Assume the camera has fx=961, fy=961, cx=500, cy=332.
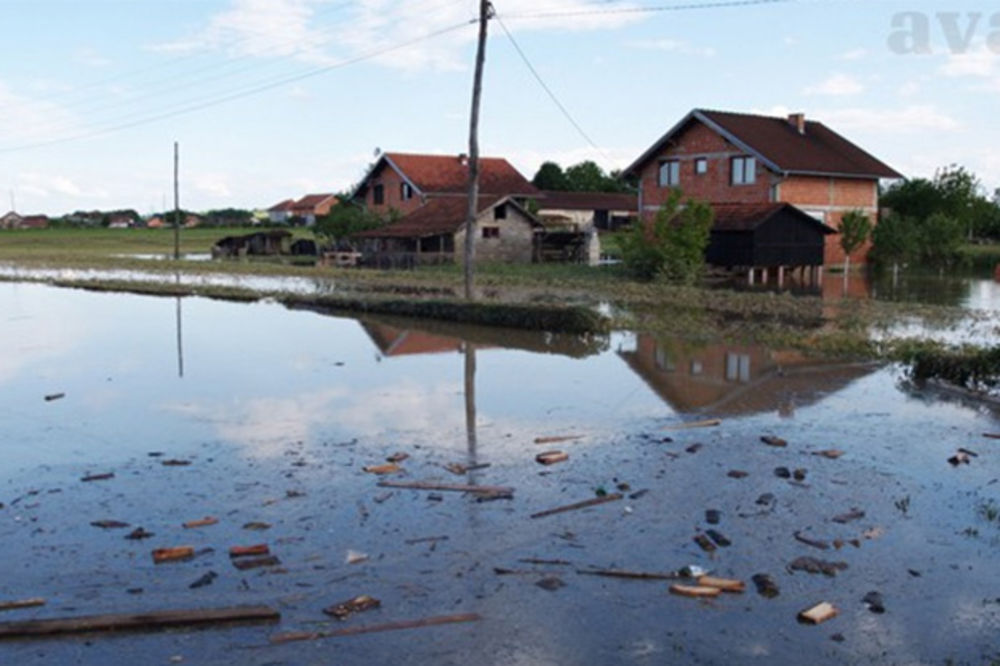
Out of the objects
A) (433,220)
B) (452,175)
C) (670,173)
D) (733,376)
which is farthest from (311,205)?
(733,376)

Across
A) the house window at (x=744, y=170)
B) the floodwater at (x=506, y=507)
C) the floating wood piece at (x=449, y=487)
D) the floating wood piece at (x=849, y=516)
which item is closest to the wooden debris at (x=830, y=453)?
the floodwater at (x=506, y=507)

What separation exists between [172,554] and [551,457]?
4.17 m

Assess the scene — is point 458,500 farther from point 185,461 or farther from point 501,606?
point 185,461

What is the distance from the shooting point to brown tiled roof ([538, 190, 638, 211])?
67750 millimetres

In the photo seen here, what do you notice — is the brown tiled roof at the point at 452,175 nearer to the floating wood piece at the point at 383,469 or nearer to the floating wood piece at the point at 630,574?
the floating wood piece at the point at 383,469

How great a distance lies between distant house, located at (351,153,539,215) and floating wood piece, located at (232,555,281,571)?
46525mm

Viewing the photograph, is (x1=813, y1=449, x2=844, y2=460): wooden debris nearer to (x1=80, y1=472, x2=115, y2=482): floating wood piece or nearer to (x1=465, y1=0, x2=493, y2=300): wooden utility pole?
(x1=80, y1=472, x2=115, y2=482): floating wood piece

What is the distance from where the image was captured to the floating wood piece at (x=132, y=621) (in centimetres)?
604

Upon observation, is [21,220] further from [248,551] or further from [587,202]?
[248,551]

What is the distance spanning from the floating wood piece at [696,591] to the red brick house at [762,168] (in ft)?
109

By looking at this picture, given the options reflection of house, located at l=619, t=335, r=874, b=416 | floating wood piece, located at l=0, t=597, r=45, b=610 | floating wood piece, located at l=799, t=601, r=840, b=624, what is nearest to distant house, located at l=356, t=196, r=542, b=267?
reflection of house, located at l=619, t=335, r=874, b=416

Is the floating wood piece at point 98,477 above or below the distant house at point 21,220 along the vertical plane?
below

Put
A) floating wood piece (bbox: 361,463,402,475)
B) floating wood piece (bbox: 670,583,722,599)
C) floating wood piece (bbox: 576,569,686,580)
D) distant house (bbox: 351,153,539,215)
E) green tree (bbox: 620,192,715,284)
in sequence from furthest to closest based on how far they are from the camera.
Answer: distant house (bbox: 351,153,539,215), green tree (bbox: 620,192,715,284), floating wood piece (bbox: 361,463,402,475), floating wood piece (bbox: 576,569,686,580), floating wood piece (bbox: 670,583,722,599)

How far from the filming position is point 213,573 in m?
7.07
